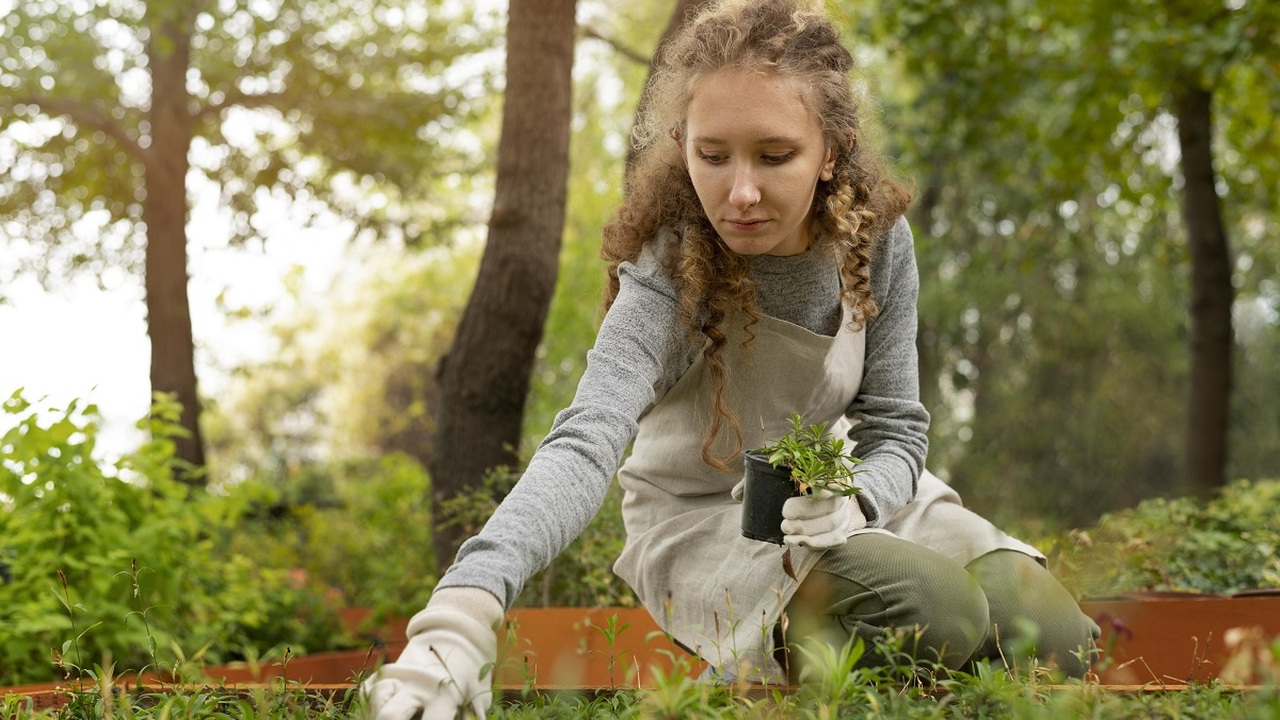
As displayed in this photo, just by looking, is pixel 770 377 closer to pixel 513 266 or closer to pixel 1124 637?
pixel 1124 637

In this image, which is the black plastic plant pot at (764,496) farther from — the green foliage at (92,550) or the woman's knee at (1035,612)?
the green foliage at (92,550)

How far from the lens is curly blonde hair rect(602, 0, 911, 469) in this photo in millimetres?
2191

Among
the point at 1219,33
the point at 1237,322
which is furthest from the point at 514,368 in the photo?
the point at 1237,322

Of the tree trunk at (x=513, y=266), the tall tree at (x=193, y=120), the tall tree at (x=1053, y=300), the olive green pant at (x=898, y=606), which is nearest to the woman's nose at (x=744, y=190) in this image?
the olive green pant at (x=898, y=606)

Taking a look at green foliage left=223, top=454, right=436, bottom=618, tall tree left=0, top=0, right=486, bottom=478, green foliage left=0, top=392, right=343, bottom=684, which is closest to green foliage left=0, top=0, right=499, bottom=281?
tall tree left=0, top=0, right=486, bottom=478

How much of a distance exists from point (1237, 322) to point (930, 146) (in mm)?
5808

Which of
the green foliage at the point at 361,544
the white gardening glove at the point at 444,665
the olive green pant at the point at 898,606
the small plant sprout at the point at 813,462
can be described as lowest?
the green foliage at the point at 361,544

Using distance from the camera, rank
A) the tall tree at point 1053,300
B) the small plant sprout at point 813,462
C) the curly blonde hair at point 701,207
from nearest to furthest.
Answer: the small plant sprout at point 813,462
the curly blonde hair at point 701,207
the tall tree at point 1053,300

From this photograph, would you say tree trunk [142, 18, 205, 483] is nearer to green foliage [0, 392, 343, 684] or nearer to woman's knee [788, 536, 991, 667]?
green foliage [0, 392, 343, 684]

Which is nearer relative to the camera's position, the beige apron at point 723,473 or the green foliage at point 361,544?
the beige apron at point 723,473

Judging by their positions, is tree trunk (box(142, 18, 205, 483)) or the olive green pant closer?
the olive green pant

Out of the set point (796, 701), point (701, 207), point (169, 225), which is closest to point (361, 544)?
point (169, 225)

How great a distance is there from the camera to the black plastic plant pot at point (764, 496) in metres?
1.95

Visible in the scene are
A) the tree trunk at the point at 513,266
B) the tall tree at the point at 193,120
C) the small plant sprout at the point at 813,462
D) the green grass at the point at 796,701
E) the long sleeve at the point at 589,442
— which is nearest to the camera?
the green grass at the point at 796,701
